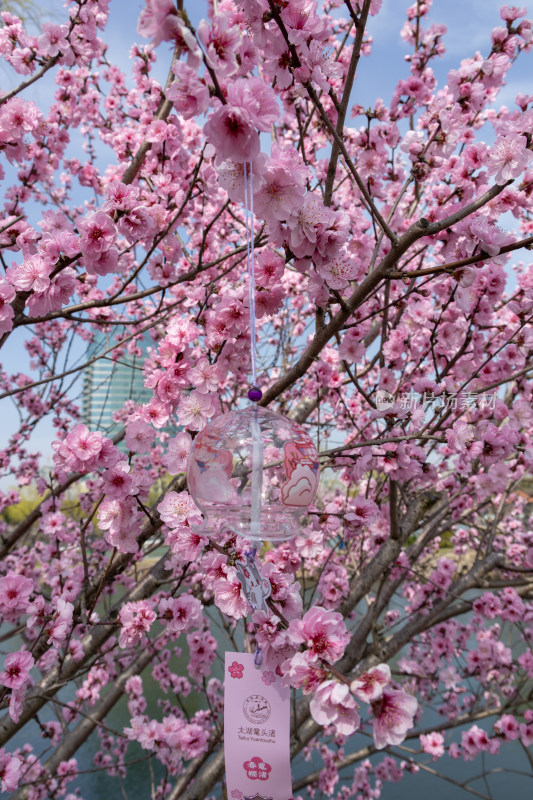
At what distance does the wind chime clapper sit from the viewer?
1.03 m

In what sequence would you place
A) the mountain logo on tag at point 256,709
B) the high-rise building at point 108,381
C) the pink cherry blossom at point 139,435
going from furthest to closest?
the high-rise building at point 108,381, the pink cherry blossom at point 139,435, the mountain logo on tag at point 256,709

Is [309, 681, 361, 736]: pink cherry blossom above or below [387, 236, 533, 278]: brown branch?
below

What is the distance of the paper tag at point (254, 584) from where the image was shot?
1048mm

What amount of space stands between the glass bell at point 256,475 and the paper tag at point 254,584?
0.09 metres

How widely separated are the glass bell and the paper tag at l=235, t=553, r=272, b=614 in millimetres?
91

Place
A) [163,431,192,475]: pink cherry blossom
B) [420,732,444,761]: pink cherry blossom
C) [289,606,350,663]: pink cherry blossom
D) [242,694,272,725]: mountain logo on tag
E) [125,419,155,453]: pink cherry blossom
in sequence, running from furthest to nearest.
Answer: [420,732,444,761]: pink cherry blossom, [125,419,155,453]: pink cherry blossom, [163,431,192,475]: pink cherry blossom, [242,694,272,725]: mountain logo on tag, [289,606,350,663]: pink cherry blossom

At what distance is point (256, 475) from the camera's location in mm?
1021

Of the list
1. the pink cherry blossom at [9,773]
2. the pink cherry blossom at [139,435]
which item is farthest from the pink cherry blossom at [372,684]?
the pink cherry blossom at [9,773]

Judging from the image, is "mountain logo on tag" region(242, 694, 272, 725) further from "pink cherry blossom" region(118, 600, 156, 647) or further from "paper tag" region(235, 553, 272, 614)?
"pink cherry blossom" region(118, 600, 156, 647)

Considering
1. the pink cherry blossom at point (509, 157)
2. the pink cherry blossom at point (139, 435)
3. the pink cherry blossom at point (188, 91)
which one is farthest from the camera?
the pink cherry blossom at point (139, 435)

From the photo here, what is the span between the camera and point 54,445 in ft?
5.34

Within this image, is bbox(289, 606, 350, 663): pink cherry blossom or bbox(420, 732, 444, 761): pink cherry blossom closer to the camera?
bbox(289, 606, 350, 663): pink cherry blossom

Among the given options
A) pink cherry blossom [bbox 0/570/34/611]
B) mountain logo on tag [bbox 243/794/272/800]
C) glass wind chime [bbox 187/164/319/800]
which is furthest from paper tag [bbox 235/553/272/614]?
pink cherry blossom [bbox 0/570/34/611]

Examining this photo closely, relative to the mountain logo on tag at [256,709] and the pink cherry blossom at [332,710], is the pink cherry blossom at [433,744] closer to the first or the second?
the mountain logo on tag at [256,709]
